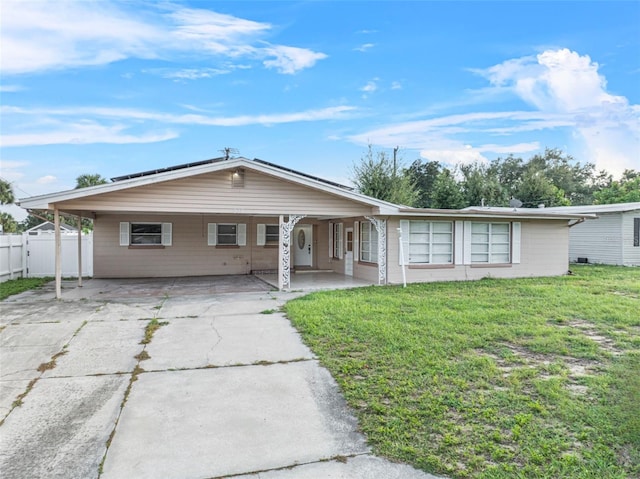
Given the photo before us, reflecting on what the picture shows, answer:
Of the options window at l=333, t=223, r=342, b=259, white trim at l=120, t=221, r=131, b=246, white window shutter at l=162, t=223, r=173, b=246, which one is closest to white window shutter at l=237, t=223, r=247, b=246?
white window shutter at l=162, t=223, r=173, b=246

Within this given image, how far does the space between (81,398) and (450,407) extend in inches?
139

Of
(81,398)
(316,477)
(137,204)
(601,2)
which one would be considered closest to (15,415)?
(81,398)

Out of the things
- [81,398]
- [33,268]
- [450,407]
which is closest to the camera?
[450,407]

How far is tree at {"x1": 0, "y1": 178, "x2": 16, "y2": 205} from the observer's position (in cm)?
2602

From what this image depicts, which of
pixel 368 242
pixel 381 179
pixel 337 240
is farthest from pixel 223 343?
pixel 381 179

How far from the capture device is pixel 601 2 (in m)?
11.2

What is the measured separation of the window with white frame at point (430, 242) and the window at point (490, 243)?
2.93 feet

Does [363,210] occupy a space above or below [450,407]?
above

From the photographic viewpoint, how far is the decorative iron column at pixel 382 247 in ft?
38.0

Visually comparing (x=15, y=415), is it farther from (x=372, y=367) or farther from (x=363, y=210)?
(x=363, y=210)

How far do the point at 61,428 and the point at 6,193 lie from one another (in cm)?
3015

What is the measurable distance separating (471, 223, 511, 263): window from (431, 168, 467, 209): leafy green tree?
14.4 m

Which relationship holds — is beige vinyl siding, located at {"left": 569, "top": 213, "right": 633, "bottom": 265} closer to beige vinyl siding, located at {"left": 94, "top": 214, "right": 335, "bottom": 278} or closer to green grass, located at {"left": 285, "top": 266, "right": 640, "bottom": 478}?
green grass, located at {"left": 285, "top": 266, "right": 640, "bottom": 478}

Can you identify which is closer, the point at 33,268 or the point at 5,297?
the point at 5,297
